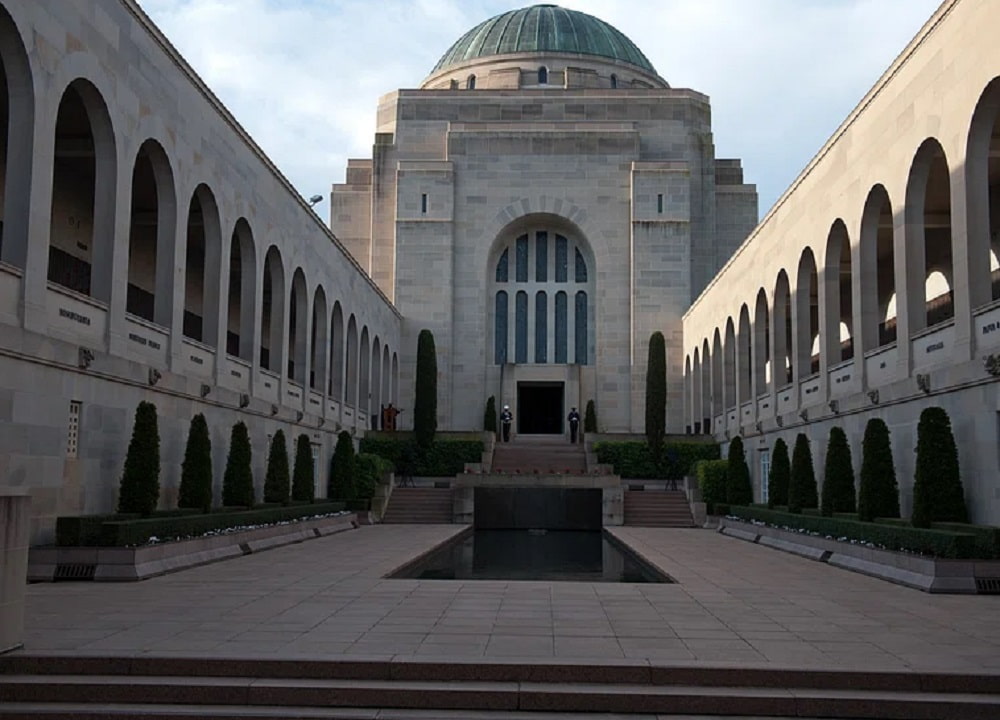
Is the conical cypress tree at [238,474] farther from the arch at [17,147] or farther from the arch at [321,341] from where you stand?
the arch at [321,341]

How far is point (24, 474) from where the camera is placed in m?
14.2

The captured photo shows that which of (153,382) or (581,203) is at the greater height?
(581,203)

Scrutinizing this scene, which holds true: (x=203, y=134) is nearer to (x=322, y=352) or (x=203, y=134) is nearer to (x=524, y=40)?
(x=322, y=352)

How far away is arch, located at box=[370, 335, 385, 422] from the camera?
4125 centimetres

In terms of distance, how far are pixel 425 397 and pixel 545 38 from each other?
26.8m

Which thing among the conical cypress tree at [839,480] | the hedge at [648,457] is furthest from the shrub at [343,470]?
the conical cypress tree at [839,480]

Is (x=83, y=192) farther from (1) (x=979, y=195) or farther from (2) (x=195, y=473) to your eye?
(1) (x=979, y=195)

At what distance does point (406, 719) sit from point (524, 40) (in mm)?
52487

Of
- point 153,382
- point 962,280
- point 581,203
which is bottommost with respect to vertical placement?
point 153,382

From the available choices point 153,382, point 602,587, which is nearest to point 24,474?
point 153,382

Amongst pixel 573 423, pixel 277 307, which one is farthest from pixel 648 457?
pixel 277 307

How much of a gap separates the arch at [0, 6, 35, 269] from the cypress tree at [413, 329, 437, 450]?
74.8ft

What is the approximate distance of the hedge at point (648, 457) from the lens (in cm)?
3578

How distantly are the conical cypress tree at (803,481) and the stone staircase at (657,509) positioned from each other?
291 inches
